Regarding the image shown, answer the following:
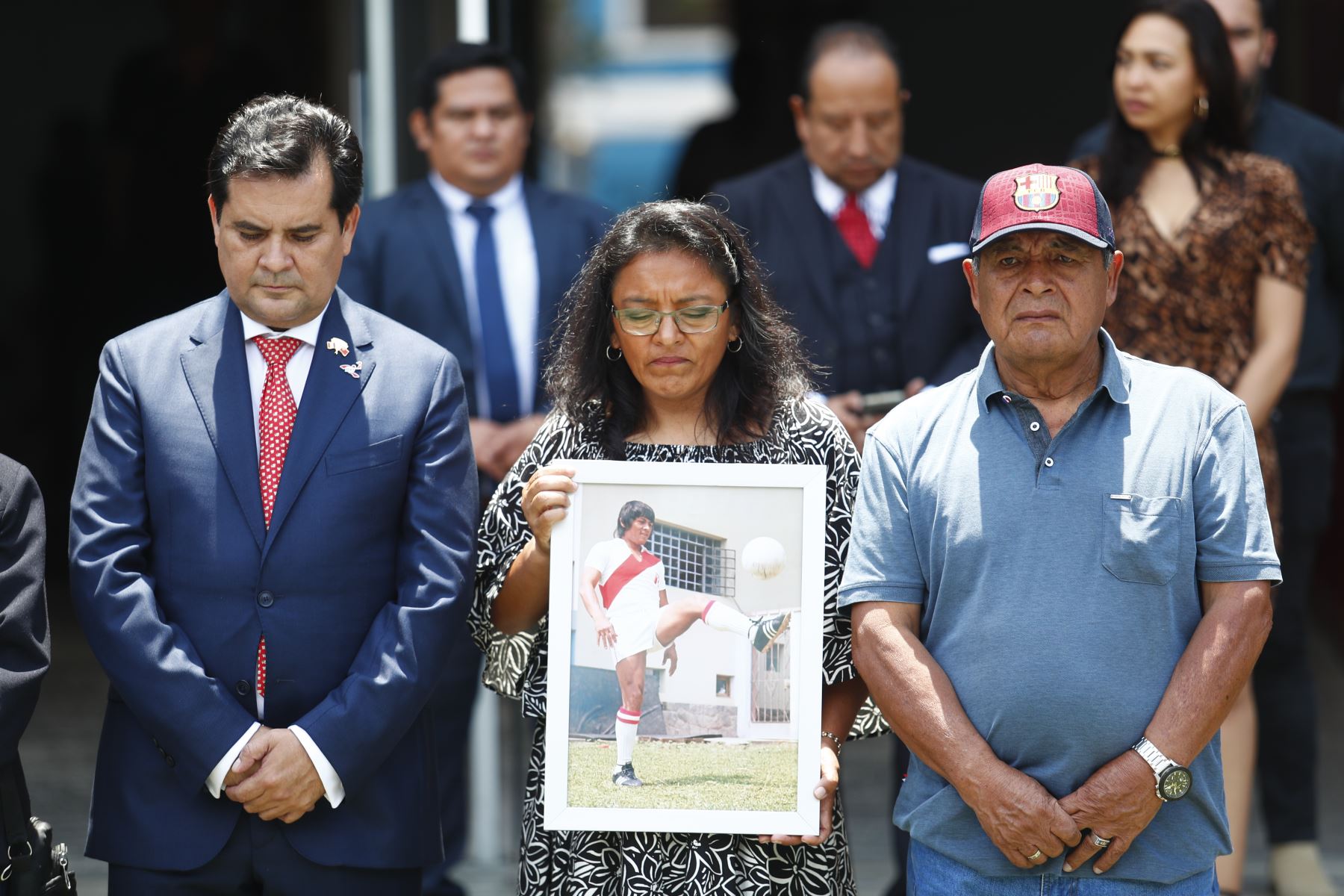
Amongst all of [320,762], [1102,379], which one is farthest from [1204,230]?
[320,762]

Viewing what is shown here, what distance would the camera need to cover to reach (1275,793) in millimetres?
5223

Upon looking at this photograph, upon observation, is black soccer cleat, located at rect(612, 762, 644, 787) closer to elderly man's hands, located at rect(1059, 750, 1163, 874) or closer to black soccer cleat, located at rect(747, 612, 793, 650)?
black soccer cleat, located at rect(747, 612, 793, 650)

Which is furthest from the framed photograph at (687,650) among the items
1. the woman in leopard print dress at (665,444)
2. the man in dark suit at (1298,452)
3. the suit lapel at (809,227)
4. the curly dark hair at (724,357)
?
the man in dark suit at (1298,452)

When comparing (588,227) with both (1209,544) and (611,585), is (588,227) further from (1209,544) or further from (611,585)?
(1209,544)

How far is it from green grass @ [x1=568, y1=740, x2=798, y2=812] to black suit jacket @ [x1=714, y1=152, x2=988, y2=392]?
1.86 metres

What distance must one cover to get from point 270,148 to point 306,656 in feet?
3.28

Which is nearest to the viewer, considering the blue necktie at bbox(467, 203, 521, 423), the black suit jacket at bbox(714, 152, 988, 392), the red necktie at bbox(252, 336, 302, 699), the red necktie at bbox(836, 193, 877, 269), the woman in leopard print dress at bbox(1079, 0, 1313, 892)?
the red necktie at bbox(252, 336, 302, 699)

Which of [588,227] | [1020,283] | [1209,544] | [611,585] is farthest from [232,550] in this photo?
[588,227]

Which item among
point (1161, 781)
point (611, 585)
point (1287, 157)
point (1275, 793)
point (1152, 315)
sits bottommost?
point (1275, 793)

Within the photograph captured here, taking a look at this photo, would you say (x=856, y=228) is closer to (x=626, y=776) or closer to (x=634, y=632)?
(x=634, y=632)

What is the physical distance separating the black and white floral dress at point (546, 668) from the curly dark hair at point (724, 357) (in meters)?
0.03

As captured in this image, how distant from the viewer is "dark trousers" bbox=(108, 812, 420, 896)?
322 centimetres

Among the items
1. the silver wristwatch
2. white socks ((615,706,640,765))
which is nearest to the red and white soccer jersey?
white socks ((615,706,640,765))

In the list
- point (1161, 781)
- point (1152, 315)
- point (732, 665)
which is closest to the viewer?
point (1161, 781)
